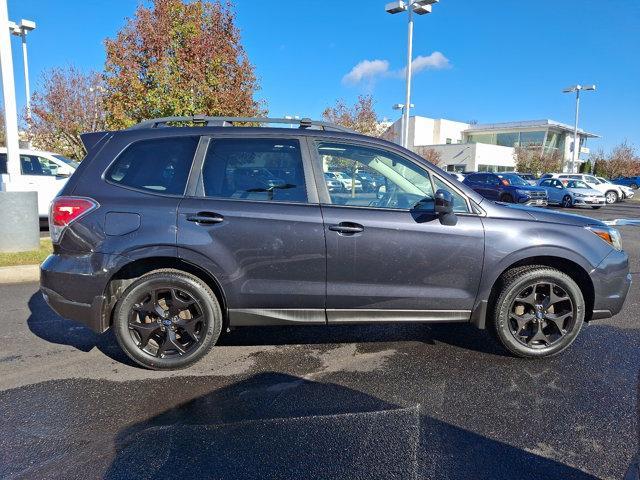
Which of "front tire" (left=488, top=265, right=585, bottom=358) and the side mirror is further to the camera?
"front tire" (left=488, top=265, right=585, bottom=358)

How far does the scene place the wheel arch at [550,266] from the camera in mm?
3514

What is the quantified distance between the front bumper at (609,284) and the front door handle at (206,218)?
3.00 m

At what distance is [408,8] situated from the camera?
51.7 feet

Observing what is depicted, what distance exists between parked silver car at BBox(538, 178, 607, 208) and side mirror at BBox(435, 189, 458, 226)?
20.9 meters

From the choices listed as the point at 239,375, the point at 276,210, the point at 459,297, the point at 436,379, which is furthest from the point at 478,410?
the point at 276,210

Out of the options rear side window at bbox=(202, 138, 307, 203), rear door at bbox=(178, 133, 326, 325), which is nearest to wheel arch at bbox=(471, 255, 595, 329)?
rear door at bbox=(178, 133, 326, 325)

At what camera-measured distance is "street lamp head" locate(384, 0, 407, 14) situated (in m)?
15.7

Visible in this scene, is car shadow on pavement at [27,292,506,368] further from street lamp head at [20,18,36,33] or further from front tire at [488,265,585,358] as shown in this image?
street lamp head at [20,18,36,33]

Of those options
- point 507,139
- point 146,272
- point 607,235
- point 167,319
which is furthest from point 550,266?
point 507,139

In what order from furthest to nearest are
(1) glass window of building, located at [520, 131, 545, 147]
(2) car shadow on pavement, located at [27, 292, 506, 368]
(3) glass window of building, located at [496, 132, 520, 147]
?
(3) glass window of building, located at [496, 132, 520, 147]
(1) glass window of building, located at [520, 131, 545, 147]
(2) car shadow on pavement, located at [27, 292, 506, 368]

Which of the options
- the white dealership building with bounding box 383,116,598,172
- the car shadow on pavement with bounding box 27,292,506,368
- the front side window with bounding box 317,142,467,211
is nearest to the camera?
the front side window with bounding box 317,142,467,211

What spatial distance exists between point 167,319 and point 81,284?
0.68 m

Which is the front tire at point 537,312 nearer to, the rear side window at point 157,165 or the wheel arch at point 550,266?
the wheel arch at point 550,266

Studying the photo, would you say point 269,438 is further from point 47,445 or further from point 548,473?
point 548,473
